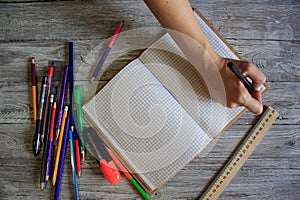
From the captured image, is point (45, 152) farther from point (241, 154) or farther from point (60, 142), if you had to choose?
point (241, 154)

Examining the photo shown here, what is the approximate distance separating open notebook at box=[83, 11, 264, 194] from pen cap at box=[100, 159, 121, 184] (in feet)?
0.10

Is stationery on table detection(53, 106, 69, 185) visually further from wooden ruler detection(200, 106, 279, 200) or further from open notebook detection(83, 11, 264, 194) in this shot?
wooden ruler detection(200, 106, 279, 200)

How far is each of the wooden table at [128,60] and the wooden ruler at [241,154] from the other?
0.02m

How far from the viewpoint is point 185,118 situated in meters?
0.85

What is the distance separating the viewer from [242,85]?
2.52ft

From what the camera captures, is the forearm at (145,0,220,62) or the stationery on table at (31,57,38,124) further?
the stationery on table at (31,57,38,124)

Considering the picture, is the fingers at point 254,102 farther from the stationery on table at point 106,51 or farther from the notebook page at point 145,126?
the stationery on table at point 106,51

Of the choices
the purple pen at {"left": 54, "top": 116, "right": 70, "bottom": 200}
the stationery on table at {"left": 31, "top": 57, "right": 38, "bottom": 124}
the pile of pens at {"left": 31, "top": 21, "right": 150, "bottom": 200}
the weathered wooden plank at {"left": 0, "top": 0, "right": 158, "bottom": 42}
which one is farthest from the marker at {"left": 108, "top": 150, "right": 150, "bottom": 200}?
the weathered wooden plank at {"left": 0, "top": 0, "right": 158, "bottom": 42}

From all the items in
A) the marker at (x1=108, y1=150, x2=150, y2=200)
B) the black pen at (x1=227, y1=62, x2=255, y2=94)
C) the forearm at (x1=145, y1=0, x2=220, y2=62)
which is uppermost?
the forearm at (x1=145, y1=0, x2=220, y2=62)

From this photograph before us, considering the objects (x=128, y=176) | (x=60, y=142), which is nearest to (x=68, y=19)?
(x=60, y=142)

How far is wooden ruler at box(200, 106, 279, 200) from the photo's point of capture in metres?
0.85

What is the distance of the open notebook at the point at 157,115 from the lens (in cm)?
84

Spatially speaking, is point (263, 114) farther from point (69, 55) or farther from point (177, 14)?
point (69, 55)

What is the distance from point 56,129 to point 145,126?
0.22 metres
